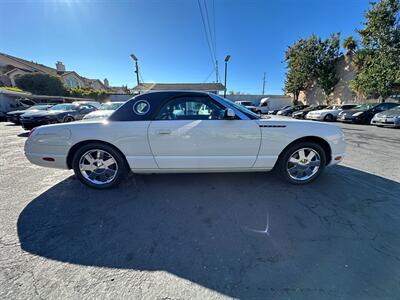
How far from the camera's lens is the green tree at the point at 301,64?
78.2 feet

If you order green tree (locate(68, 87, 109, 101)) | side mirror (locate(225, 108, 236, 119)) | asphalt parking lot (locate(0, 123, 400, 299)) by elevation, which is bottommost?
asphalt parking lot (locate(0, 123, 400, 299))

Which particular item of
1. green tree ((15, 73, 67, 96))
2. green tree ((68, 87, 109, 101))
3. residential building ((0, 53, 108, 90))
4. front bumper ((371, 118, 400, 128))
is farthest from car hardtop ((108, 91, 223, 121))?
residential building ((0, 53, 108, 90))

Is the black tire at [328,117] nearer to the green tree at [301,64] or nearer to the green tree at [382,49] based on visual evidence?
the green tree at [382,49]

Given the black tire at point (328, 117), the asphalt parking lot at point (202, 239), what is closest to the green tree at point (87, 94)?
the black tire at point (328, 117)

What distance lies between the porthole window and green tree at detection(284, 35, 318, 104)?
91.1 ft

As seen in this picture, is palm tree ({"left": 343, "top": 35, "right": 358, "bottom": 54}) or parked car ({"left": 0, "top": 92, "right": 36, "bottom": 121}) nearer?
parked car ({"left": 0, "top": 92, "right": 36, "bottom": 121})

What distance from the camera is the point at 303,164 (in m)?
3.21

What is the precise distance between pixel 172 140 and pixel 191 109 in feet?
1.94

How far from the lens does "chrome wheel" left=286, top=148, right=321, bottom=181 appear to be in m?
3.18

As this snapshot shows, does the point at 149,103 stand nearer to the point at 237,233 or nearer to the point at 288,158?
the point at 237,233

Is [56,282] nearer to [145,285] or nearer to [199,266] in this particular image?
[145,285]

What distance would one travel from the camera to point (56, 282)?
1562 mm

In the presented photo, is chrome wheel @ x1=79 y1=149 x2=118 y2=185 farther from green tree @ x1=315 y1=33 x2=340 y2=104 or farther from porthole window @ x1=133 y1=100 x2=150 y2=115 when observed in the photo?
green tree @ x1=315 y1=33 x2=340 y2=104

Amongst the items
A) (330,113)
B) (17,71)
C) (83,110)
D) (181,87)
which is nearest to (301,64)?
(330,113)
